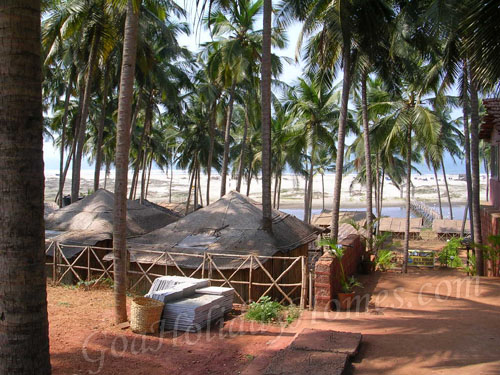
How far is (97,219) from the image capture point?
16.6 meters

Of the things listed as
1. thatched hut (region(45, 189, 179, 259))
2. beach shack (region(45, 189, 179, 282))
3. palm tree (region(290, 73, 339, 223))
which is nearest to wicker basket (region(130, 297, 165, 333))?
beach shack (region(45, 189, 179, 282))

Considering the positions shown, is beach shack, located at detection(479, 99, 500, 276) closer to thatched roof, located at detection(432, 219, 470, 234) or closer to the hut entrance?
the hut entrance

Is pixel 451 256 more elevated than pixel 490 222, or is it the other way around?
pixel 490 222

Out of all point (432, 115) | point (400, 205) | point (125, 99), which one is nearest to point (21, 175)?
point (125, 99)

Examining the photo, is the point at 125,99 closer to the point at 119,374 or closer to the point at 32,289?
the point at 119,374

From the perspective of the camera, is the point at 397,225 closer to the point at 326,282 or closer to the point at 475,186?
the point at 475,186

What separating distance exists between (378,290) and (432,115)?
1009 cm

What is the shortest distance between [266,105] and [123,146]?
4983 millimetres

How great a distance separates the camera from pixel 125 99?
350 inches

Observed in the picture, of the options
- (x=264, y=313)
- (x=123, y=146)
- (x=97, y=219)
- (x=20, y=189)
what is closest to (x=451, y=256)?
(x=264, y=313)

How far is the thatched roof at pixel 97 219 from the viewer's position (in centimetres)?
1553

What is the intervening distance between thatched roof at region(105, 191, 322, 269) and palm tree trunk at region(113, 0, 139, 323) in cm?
291

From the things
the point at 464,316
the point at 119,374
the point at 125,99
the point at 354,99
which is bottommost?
the point at 119,374

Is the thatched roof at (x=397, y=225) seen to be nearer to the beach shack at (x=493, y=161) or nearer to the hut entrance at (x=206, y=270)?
the beach shack at (x=493, y=161)
